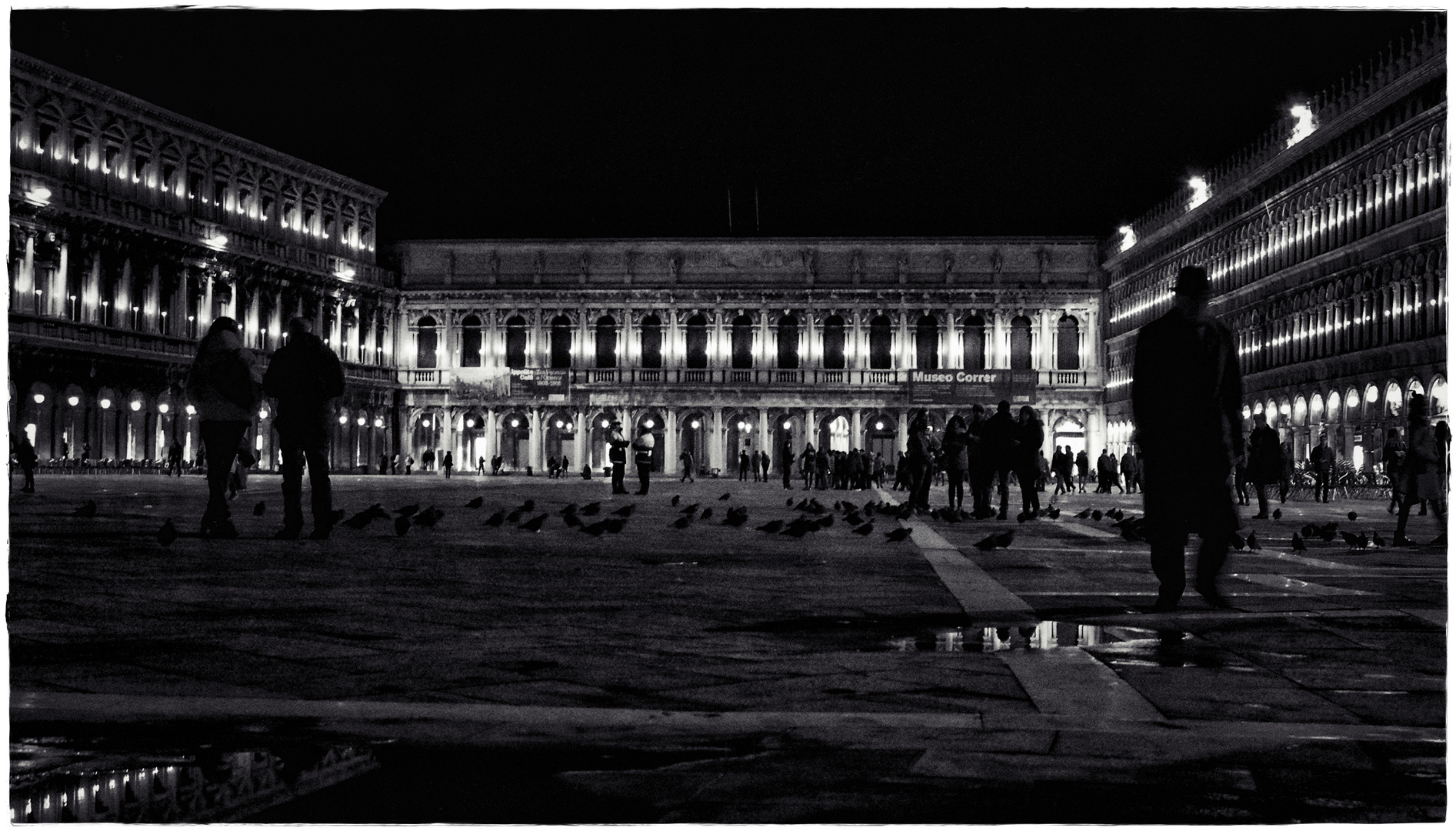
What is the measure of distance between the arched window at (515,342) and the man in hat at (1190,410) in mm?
71534

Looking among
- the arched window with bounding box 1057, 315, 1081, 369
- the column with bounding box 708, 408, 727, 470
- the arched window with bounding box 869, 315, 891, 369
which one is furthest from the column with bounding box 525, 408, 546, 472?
the arched window with bounding box 1057, 315, 1081, 369

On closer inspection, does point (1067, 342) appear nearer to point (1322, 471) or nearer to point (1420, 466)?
point (1322, 471)

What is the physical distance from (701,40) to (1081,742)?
2.10m

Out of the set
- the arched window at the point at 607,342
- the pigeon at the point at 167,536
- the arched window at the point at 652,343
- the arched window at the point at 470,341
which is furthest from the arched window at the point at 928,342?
the pigeon at the point at 167,536

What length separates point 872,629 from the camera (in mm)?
6973

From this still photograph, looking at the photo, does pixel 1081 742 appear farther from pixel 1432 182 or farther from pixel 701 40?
pixel 1432 182

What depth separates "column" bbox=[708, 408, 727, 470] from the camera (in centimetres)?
7800

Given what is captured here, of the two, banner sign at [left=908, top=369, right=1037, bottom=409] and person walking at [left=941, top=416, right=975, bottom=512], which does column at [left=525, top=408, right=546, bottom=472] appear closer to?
banner sign at [left=908, top=369, right=1037, bottom=409]

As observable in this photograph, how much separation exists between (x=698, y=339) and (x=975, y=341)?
36.1ft

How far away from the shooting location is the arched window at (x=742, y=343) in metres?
78.5

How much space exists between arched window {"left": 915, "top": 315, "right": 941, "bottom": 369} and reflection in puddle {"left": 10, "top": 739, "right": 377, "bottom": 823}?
7442 cm

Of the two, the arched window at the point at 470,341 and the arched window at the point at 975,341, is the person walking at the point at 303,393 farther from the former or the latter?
the arched window at the point at 975,341

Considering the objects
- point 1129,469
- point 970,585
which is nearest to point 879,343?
point 1129,469

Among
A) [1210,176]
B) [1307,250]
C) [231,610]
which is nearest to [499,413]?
[1210,176]
